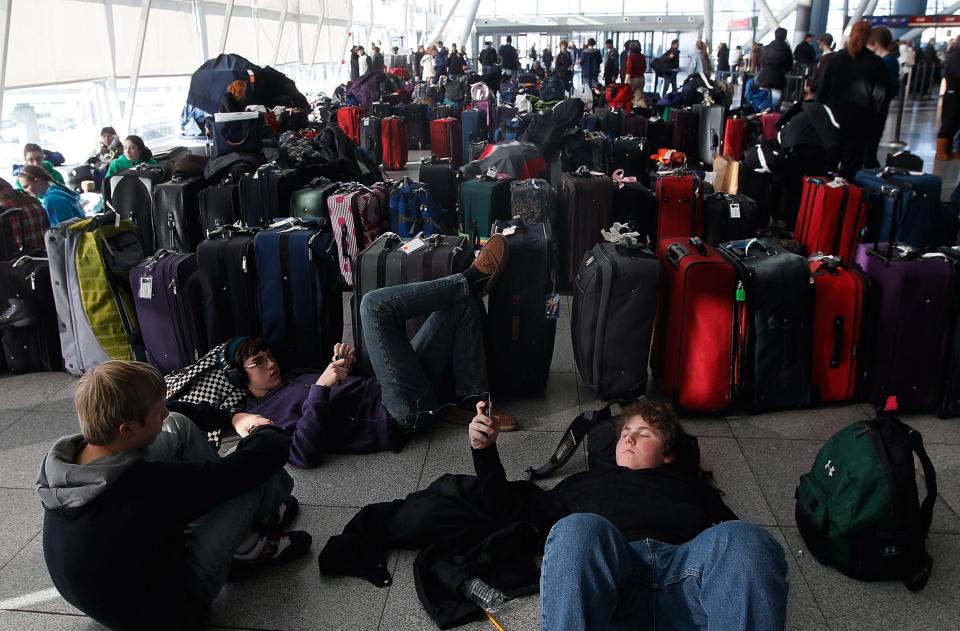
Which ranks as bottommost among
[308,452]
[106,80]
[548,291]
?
[308,452]

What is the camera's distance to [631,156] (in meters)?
8.33

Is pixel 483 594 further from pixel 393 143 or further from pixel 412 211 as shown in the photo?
pixel 393 143

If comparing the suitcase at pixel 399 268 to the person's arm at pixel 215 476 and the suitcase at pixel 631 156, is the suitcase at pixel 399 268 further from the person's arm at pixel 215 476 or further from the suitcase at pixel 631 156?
the suitcase at pixel 631 156

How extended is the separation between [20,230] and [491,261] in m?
3.30

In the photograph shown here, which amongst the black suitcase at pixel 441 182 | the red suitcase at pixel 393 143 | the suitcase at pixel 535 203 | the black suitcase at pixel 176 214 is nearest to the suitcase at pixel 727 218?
the suitcase at pixel 535 203

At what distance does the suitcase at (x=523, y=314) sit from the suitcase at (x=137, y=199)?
3.24 m

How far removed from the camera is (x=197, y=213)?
552 cm

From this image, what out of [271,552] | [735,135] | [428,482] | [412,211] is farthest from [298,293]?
[735,135]

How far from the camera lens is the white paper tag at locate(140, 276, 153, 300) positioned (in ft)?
12.0

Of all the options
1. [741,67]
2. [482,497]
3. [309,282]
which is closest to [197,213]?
[309,282]

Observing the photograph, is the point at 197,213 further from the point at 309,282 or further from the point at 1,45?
the point at 1,45

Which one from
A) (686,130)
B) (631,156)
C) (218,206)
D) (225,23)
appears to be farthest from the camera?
(225,23)

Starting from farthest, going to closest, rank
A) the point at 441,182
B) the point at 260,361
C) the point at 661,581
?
the point at 441,182 < the point at 260,361 < the point at 661,581

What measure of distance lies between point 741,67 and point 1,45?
20.0 meters
